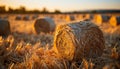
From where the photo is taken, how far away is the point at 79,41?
5387 mm

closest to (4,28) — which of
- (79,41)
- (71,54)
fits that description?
(71,54)

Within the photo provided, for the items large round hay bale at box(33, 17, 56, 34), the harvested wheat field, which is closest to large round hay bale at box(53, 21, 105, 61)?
the harvested wheat field

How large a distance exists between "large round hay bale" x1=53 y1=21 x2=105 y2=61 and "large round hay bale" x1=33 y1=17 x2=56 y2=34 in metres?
6.18

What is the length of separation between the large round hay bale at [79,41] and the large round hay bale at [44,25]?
6182mm

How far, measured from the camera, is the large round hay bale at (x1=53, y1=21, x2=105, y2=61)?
17.8ft

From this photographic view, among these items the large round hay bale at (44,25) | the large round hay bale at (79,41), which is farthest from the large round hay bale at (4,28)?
the large round hay bale at (79,41)

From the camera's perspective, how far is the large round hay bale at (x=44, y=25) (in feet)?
39.9

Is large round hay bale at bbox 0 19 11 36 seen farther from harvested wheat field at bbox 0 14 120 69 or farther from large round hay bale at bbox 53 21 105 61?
large round hay bale at bbox 53 21 105 61

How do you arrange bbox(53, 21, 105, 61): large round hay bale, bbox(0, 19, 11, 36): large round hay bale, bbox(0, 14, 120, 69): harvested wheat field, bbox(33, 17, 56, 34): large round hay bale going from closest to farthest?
bbox(0, 14, 120, 69): harvested wheat field → bbox(53, 21, 105, 61): large round hay bale → bbox(0, 19, 11, 36): large round hay bale → bbox(33, 17, 56, 34): large round hay bale

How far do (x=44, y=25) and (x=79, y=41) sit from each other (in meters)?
7.03

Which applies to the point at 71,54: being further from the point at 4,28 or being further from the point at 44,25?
the point at 44,25

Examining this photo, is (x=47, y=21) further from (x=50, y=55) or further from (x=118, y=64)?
(x=118, y=64)

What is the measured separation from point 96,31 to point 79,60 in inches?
37.5

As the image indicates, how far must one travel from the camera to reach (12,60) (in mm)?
5891
